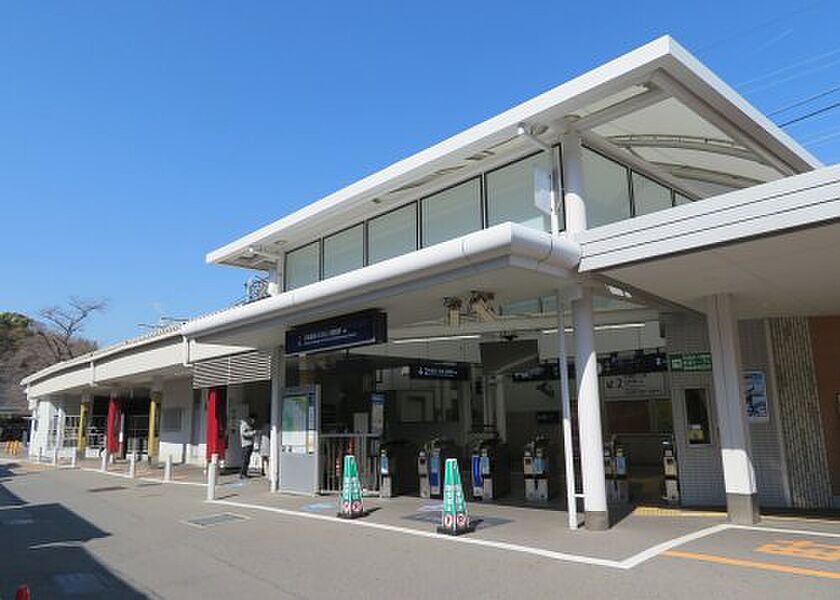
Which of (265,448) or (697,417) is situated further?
(265,448)

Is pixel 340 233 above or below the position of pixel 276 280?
above

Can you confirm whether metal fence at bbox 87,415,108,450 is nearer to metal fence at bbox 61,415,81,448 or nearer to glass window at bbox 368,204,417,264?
metal fence at bbox 61,415,81,448

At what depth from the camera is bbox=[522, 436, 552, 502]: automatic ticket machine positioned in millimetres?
12766

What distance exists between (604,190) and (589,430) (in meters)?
4.10

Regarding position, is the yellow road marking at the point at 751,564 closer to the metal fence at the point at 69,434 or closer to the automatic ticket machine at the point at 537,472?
the automatic ticket machine at the point at 537,472

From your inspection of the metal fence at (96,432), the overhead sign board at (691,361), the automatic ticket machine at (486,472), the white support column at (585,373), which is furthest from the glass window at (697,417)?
the metal fence at (96,432)

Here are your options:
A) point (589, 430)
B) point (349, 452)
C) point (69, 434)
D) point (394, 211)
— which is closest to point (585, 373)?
point (589, 430)

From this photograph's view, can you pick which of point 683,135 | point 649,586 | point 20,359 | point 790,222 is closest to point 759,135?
point 683,135

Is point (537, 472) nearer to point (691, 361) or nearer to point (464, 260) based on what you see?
point (691, 361)

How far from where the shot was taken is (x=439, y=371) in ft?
60.7

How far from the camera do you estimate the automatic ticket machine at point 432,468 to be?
13.8 meters

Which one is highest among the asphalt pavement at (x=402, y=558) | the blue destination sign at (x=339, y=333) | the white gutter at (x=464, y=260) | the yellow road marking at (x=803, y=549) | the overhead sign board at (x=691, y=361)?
the white gutter at (x=464, y=260)

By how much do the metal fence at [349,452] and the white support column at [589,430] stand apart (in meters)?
6.11

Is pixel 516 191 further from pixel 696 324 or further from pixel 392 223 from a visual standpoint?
pixel 696 324
